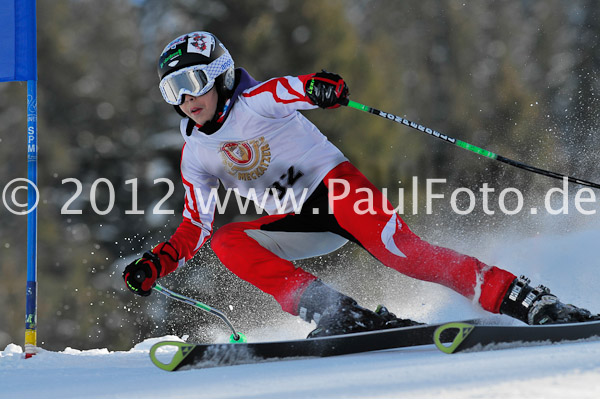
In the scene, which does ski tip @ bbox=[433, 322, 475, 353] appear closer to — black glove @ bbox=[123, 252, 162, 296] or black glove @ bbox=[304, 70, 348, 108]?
black glove @ bbox=[304, 70, 348, 108]

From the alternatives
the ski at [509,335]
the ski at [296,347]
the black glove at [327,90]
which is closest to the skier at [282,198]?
the black glove at [327,90]

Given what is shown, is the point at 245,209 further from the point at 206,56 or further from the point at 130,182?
the point at 206,56

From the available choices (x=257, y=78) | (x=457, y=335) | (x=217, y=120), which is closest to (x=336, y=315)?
(x=457, y=335)

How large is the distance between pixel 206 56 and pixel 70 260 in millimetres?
14715

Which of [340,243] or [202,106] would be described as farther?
[340,243]

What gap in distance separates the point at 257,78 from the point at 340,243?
1156cm

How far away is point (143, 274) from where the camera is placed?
3543 mm

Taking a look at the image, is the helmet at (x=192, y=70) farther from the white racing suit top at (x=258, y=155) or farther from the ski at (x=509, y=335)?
the ski at (x=509, y=335)

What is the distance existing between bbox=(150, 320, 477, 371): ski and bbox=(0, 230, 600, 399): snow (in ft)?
0.19

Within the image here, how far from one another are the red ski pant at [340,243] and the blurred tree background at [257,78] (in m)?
7.80

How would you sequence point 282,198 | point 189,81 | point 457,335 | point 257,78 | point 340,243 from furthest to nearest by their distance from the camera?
point 257,78 < point 340,243 < point 282,198 < point 189,81 < point 457,335

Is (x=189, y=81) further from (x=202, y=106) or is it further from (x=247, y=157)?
(x=247, y=157)

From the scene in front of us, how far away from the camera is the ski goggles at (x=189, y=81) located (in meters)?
3.47

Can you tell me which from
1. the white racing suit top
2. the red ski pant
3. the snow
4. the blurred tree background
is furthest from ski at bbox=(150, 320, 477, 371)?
the blurred tree background
